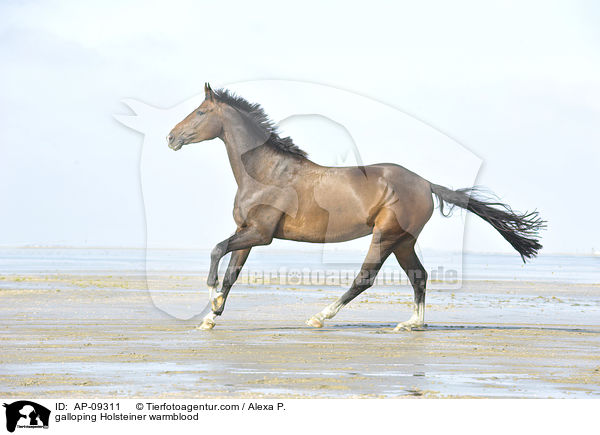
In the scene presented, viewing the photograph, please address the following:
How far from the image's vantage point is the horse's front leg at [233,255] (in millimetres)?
12219

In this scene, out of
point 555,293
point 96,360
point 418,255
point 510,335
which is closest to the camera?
point 96,360

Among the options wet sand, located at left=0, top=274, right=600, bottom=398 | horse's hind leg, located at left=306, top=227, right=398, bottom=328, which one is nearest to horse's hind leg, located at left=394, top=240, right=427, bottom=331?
wet sand, located at left=0, top=274, right=600, bottom=398

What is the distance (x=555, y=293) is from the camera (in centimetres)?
2308

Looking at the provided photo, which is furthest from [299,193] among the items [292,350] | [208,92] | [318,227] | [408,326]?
[292,350]

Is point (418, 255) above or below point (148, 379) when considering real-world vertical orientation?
above

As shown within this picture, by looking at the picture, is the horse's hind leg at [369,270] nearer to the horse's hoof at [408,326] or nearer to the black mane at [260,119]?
the horse's hoof at [408,326]

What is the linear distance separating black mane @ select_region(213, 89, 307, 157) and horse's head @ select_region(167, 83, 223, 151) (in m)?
0.17

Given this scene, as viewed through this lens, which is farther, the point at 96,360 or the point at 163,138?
the point at 163,138

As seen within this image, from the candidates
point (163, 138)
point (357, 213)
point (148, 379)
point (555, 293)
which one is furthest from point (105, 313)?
point (555, 293)

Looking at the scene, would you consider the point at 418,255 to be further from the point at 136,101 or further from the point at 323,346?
the point at 136,101

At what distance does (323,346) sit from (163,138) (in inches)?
167
